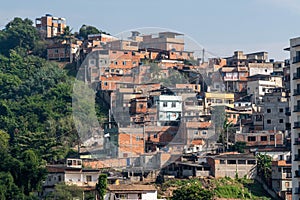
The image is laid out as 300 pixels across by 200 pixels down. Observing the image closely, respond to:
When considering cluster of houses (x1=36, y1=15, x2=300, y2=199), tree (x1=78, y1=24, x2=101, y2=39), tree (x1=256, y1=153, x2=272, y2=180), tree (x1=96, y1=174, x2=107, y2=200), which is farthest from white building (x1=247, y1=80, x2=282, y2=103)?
tree (x1=96, y1=174, x2=107, y2=200)

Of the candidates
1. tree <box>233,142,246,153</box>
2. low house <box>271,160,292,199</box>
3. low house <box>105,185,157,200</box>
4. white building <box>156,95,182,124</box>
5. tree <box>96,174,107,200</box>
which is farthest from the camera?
white building <box>156,95,182,124</box>

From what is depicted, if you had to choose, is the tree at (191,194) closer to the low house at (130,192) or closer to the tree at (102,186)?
the low house at (130,192)

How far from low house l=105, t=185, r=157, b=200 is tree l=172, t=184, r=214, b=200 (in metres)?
0.99

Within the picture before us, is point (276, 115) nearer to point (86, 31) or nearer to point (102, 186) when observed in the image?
point (102, 186)

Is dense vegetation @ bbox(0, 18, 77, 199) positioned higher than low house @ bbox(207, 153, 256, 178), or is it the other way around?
dense vegetation @ bbox(0, 18, 77, 199)

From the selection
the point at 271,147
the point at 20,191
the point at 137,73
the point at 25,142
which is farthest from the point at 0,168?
the point at 137,73

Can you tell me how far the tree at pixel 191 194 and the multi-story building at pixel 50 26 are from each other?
26734mm

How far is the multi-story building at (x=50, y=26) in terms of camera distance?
5753 centimetres

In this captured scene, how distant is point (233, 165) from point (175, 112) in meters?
6.55

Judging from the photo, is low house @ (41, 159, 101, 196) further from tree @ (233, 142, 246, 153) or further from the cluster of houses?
tree @ (233, 142, 246, 153)

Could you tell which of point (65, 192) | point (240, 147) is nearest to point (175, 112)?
point (240, 147)

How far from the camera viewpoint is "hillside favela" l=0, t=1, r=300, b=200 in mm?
33719

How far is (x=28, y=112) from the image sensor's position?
44.6 m

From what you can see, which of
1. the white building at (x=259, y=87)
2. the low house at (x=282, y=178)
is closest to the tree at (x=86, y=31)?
the white building at (x=259, y=87)
